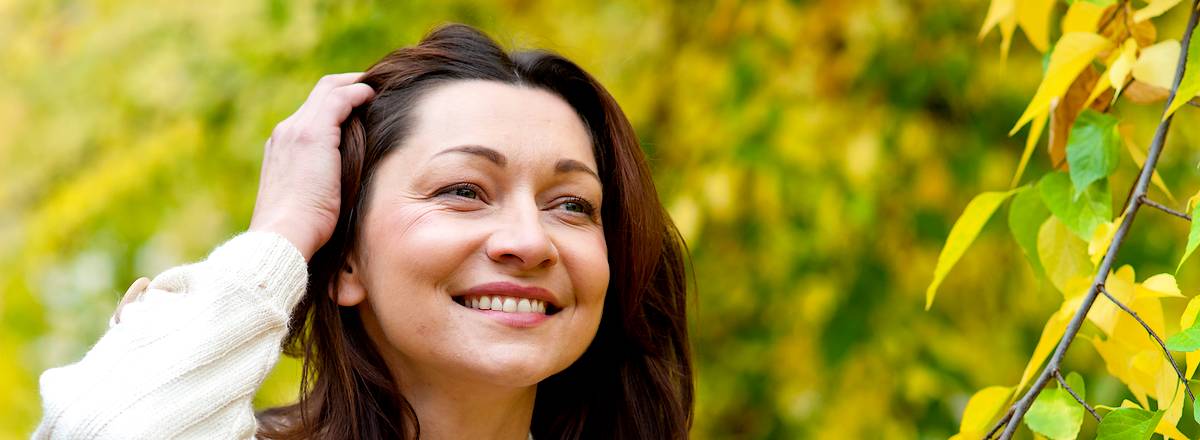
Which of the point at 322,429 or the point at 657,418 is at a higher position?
the point at 322,429

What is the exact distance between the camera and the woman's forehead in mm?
1655

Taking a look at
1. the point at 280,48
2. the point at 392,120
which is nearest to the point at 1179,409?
the point at 392,120

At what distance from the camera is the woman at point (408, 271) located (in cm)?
150

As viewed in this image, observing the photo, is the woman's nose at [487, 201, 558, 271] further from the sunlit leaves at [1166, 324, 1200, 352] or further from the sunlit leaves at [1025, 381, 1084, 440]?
the sunlit leaves at [1166, 324, 1200, 352]

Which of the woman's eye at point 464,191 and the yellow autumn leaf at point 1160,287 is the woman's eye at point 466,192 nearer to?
the woman's eye at point 464,191

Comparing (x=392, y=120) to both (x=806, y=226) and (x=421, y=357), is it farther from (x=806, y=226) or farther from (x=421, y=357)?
(x=806, y=226)

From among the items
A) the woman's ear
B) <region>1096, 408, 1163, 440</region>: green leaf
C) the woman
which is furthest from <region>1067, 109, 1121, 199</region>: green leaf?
the woman's ear

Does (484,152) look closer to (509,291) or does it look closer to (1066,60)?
(509,291)

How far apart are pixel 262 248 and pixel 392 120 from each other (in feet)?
0.80

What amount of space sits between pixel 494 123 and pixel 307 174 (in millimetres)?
241

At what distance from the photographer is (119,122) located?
3.35 m

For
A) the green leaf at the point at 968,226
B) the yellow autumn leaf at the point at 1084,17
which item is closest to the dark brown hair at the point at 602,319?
the green leaf at the point at 968,226

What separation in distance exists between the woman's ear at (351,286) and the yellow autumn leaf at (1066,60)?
0.82 metres

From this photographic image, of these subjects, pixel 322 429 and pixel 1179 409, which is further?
pixel 322 429
